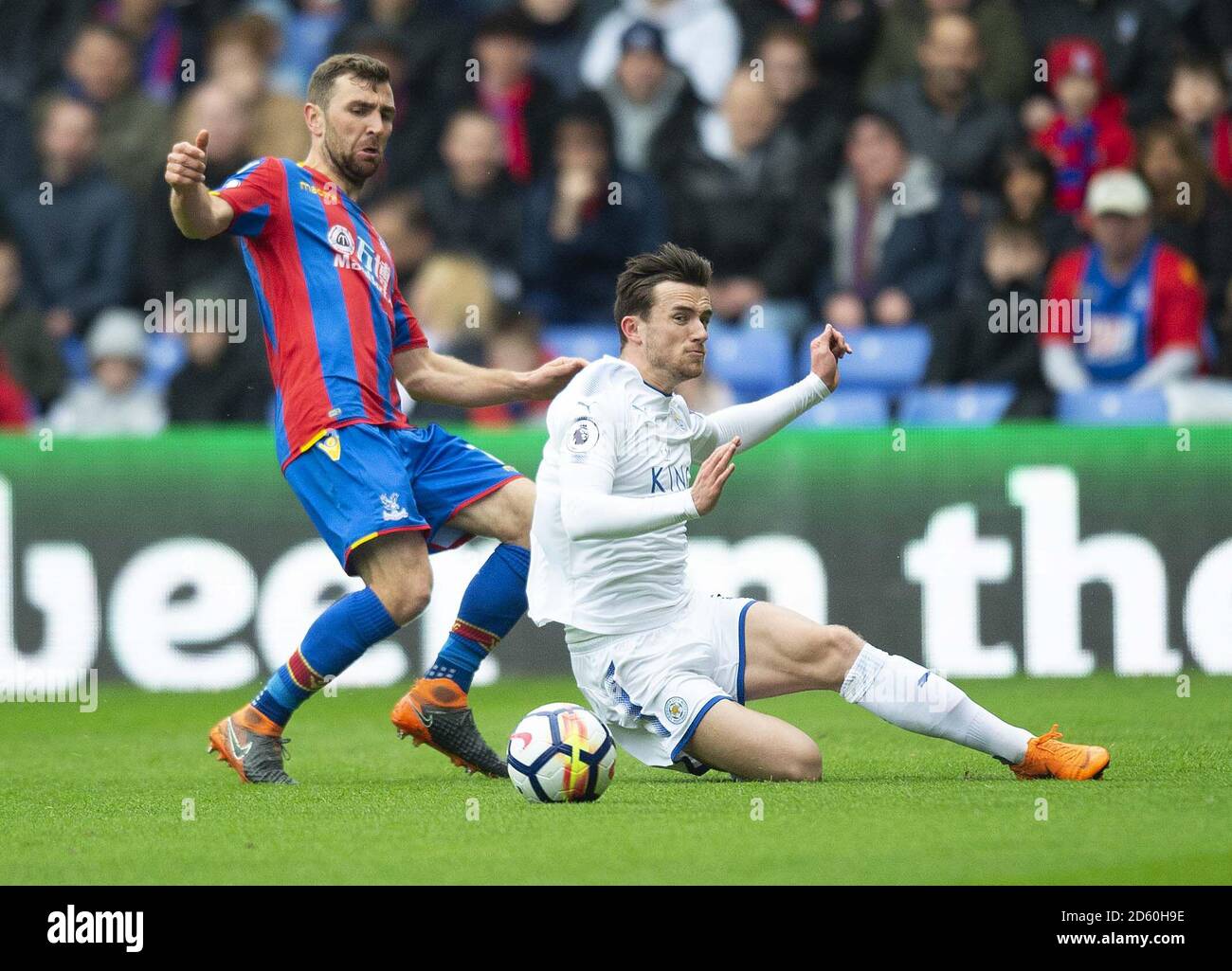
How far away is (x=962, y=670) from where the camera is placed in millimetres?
9406

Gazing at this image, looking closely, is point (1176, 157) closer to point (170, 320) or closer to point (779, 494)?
point (779, 494)

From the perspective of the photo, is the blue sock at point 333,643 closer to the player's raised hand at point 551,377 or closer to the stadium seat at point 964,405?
the player's raised hand at point 551,377

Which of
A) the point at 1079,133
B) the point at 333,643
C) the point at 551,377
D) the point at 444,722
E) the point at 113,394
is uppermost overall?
the point at 1079,133

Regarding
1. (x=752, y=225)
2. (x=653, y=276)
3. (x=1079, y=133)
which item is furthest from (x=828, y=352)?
(x=1079, y=133)

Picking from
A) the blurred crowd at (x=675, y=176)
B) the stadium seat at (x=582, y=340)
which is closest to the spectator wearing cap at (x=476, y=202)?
the blurred crowd at (x=675, y=176)

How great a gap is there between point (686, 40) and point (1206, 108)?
318cm

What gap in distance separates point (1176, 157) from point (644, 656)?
256 inches

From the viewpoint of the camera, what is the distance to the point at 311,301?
6516 mm

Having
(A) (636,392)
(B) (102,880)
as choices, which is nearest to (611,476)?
(A) (636,392)

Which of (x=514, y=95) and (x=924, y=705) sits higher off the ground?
(x=514, y=95)

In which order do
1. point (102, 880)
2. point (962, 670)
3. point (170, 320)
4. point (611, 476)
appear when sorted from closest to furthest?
point (102, 880)
point (611, 476)
point (962, 670)
point (170, 320)

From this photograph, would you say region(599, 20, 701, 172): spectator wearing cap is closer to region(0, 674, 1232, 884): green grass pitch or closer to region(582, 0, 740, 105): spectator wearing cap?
region(582, 0, 740, 105): spectator wearing cap

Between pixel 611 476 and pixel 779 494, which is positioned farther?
pixel 779 494

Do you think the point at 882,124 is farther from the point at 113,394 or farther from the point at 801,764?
the point at 801,764
